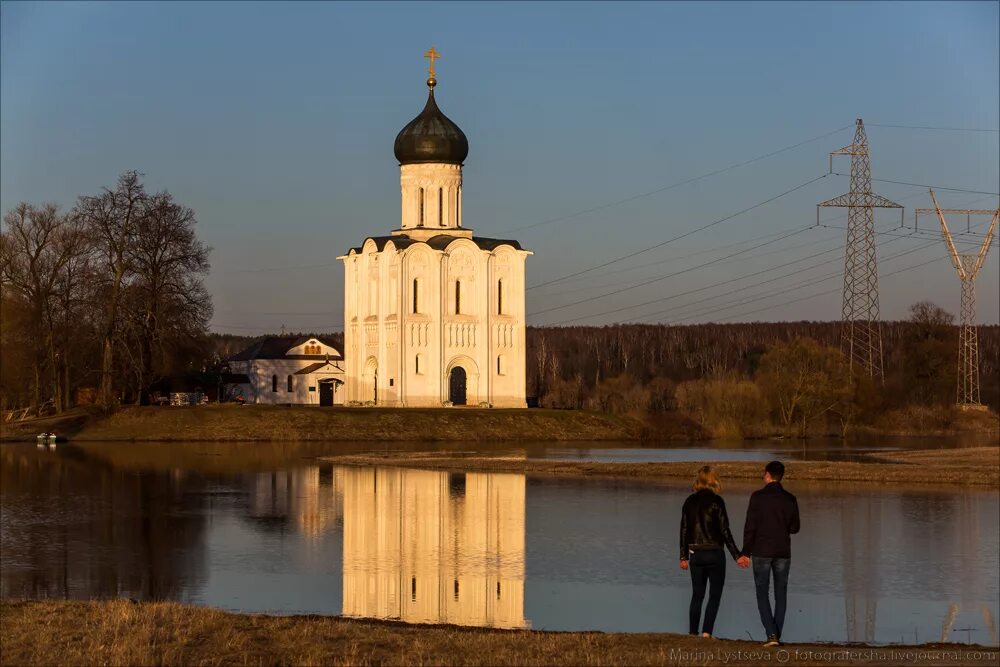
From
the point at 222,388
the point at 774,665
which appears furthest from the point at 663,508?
the point at 222,388

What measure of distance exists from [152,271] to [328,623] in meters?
49.4

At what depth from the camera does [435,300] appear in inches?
2867

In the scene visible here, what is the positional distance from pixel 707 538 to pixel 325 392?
67.8 metres

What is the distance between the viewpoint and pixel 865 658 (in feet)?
47.3

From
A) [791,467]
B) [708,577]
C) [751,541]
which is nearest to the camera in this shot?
[751,541]

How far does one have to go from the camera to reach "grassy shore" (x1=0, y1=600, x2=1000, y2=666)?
549 inches

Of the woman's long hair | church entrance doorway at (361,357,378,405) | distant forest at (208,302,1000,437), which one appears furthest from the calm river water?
church entrance doorway at (361,357,378,405)

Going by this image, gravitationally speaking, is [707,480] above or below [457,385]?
below

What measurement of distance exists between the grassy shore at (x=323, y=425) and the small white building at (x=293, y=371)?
16277 mm

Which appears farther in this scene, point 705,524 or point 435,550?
point 435,550

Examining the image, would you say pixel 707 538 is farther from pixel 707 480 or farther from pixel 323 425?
pixel 323 425

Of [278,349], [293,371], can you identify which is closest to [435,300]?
[293,371]

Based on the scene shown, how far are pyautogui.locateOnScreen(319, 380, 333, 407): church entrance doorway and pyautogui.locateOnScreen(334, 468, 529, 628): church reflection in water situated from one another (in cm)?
4165

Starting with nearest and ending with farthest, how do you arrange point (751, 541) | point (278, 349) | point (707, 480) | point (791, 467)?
point (751, 541), point (707, 480), point (791, 467), point (278, 349)
